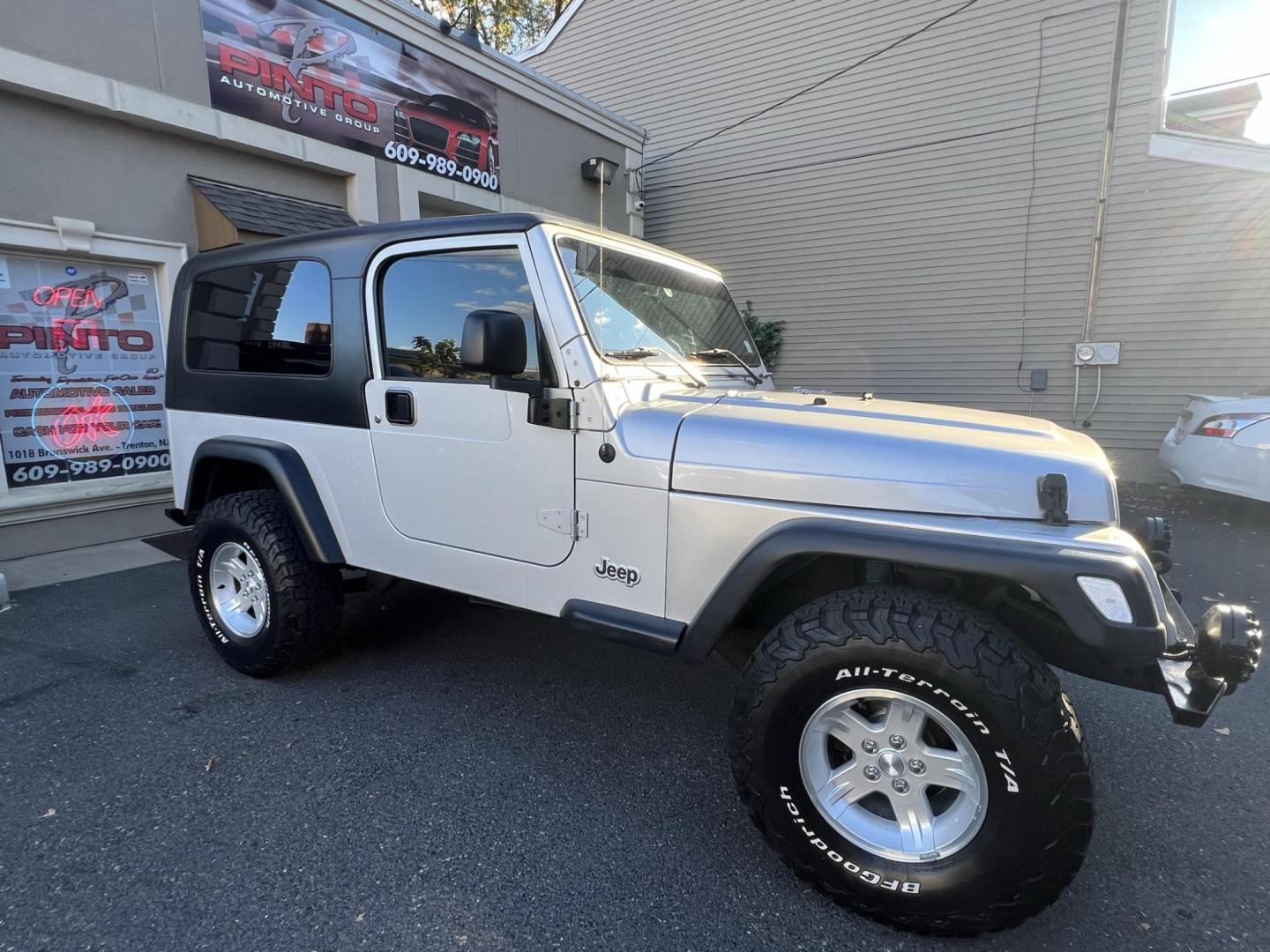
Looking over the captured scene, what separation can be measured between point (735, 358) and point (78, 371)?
548cm

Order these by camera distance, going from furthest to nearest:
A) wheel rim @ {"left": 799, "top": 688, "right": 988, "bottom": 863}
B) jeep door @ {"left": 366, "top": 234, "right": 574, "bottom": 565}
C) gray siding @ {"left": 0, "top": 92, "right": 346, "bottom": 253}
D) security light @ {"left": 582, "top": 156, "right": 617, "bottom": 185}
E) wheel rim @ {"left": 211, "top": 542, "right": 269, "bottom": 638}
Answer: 1. security light @ {"left": 582, "top": 156, "right": 617, "bottom": 185}
2. gray siding @ {"left": 0, "top": 92, "right": 346, "bottom": 253}
3. wheel rim @ {"left": 211, "top": 542, "right": 269, "bottom": 638}
4. jeep door @ {"left": 366, "top": 234, "right": 574, "bottom": 565}
5. wheel rim @ {"left": 799, "top": 688, "right": 988, "bottom": 863}

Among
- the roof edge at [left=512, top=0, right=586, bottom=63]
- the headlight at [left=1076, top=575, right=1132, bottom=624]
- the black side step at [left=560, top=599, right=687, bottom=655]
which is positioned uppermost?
the roof edge at [left=512, top=0, right=586, bottom=63]

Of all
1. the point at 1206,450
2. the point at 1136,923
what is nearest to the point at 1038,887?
the point at 1136,923

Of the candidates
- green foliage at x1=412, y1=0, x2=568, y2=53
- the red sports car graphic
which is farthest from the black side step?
green foliage at x1=412, y1=0, x2=568, y2=53

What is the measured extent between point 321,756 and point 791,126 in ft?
33.5

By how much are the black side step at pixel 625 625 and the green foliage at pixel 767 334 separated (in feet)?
27.3

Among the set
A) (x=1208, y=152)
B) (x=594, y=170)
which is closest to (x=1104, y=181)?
(x=1208, y=152)

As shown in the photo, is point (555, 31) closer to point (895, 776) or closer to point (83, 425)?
point (83, 425)

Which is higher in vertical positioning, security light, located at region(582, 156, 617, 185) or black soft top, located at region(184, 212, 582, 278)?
security light, located at region(582, 156, 617, 185)

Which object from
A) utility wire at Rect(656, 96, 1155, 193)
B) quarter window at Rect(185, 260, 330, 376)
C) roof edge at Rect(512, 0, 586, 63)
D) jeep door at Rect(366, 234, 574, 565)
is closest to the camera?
jeep door at Rect(366, 234, 574, 565)

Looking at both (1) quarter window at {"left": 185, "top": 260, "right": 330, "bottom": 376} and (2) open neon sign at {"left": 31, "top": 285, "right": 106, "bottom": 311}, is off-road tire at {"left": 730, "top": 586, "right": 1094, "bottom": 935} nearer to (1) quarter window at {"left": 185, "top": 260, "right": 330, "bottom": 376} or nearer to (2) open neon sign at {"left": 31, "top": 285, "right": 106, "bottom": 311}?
(1) quarter window at {"left": 185, "top": 260, "right": 330, "bottom": 376}

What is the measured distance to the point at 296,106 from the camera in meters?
6.29

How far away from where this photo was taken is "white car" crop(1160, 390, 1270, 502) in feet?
17.3

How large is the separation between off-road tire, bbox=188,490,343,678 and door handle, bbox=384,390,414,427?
0.89 metres
